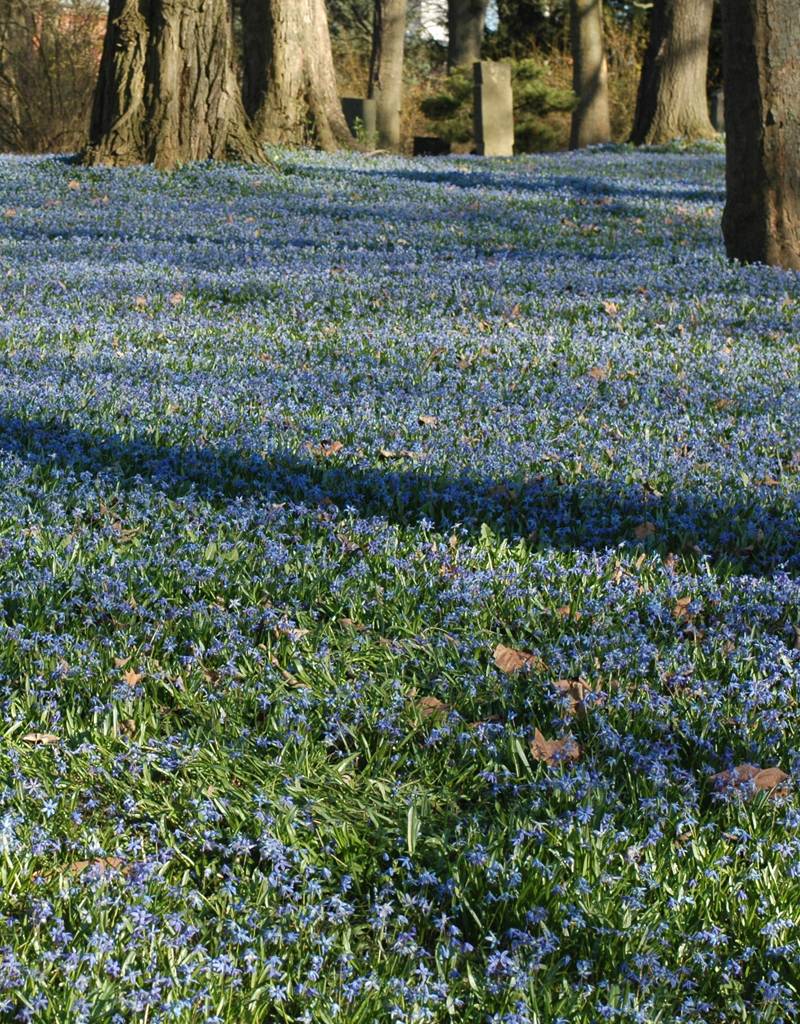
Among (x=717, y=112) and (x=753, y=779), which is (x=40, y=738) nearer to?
(x=753, y=779)

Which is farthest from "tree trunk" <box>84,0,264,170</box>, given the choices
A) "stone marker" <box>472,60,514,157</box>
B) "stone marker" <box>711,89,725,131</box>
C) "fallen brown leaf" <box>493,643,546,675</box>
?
"stone marker" <box>711,89,725,131</box>

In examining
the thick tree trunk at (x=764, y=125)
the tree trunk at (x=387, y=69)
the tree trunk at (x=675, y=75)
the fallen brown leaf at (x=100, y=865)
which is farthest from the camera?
the tree trunk at (x=387, y=69)

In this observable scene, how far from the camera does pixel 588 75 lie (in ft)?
90.0

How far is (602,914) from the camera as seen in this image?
2.49 meters

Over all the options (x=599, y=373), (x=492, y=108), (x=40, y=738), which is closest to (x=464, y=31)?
(x=492, y=108)

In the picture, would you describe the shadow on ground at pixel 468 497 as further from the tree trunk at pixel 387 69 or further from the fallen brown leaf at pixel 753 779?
the tree trunk at pixel 387 69

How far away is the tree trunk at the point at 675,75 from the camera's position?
75.8ft

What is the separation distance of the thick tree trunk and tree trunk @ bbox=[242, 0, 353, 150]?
1053cm

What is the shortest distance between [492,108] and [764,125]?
51.1 ft

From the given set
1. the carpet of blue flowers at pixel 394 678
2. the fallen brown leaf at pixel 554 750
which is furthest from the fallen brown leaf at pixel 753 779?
the fallen brown leaf at pixel 554 750

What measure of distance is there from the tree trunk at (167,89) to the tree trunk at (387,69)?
1338 centimetres

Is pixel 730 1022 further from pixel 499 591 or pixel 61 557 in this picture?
pixel 61 557

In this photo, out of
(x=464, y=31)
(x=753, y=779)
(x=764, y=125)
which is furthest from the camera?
(x=464, y=31)

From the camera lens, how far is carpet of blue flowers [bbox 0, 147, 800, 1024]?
239 centimetres
